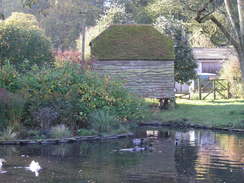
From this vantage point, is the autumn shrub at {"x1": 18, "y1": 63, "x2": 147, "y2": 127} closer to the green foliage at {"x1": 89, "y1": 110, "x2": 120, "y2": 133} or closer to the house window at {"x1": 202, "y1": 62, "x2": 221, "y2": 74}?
the green foliage at {"x1": 89, "y1": 110, "x2": 120, "y2": 133}

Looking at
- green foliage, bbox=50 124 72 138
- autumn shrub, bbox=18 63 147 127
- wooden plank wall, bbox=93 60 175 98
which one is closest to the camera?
green foliage, bbox=50 124 72 138

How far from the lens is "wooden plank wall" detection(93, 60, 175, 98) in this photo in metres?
32.8

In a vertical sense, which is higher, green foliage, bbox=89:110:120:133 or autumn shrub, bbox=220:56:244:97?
autumn shrub, bbox=220:56:244:97

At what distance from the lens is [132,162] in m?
17.8

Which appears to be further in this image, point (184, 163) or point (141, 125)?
point (141, 125)

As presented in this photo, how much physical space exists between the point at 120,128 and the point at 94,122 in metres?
1.42

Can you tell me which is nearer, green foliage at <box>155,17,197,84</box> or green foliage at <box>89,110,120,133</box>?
green foliage at <box>89,110,120,133</box>

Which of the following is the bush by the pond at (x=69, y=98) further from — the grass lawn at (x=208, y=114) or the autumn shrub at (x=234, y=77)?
the autumn shrub at (x=234, y=77)

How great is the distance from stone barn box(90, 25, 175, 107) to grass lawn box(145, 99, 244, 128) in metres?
1.71

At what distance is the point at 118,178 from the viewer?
49.3 feet

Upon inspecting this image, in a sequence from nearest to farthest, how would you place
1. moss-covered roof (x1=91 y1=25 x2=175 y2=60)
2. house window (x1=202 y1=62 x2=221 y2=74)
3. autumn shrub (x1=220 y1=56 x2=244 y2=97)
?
moss-covered roof (x1=91 y1=25 x2=175 y2=60) < autumn shrub (x1=220 y1=56 x2=244 y2=97) < house window (x1=202 y1=62 x2=221 y2=74)

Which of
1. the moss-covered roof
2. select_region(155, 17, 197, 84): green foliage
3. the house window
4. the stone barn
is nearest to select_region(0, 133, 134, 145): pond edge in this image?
the stone barn

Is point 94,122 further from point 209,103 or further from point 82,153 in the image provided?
point 209,103

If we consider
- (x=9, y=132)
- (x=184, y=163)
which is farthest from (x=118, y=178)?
(x=9, y=132)
